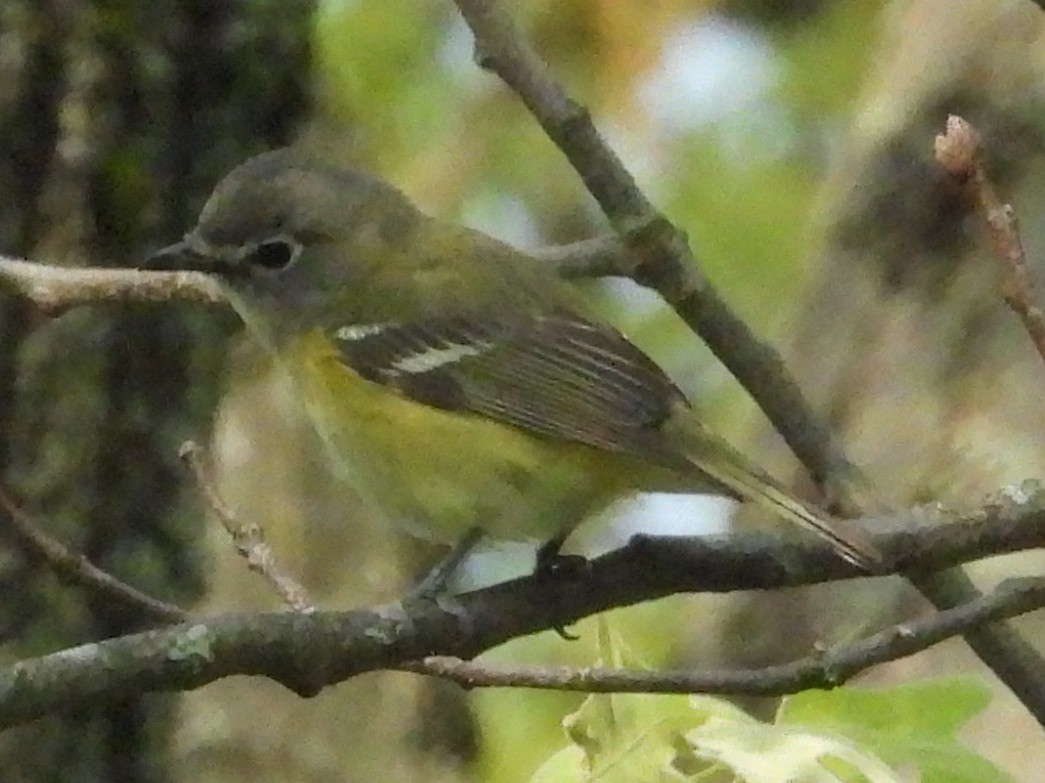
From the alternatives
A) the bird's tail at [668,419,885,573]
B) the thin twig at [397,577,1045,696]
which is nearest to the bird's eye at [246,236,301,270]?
the bird's tail at [668,419,885,573]

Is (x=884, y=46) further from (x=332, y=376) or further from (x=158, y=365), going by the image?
(x=332, y=376)

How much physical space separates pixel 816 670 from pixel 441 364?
0.85 metres

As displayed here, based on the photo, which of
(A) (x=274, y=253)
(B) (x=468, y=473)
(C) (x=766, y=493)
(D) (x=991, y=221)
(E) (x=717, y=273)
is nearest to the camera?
(D) (x=991, y=221)

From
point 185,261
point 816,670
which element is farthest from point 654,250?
point 185,261

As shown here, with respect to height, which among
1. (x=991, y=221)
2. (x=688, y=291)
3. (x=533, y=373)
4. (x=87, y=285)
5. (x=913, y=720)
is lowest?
(x=913, y=720)

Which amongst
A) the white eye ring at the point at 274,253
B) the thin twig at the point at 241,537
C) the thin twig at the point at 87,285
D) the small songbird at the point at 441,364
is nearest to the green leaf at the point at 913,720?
the small songbird at the point at 441,364

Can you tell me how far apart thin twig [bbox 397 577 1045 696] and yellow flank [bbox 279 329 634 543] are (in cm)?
46

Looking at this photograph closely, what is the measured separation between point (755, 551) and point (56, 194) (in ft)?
6.72

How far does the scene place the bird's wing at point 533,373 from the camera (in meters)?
2.04

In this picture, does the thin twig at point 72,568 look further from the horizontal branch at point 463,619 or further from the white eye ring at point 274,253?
the white eye ring at point 274,253

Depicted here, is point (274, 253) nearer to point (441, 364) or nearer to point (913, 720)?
point (441, 364)

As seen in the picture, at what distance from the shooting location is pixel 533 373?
2205mm

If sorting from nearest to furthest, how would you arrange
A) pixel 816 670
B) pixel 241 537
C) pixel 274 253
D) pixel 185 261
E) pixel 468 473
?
pixel 816 670, pixel 241 537, pixel 468 473, pixel 185 261, pixel 274 253

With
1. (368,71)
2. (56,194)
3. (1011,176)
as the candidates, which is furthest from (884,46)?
(56,194)
